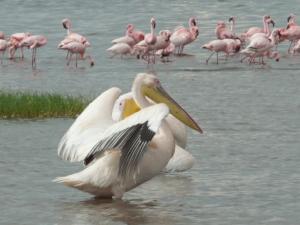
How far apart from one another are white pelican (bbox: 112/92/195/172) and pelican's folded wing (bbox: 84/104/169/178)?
134cm

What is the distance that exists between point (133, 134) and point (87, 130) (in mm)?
886

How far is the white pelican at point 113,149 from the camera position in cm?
793

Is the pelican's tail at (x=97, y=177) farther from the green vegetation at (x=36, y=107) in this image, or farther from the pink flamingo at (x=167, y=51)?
the pink flamingo at (x=167, y=51)

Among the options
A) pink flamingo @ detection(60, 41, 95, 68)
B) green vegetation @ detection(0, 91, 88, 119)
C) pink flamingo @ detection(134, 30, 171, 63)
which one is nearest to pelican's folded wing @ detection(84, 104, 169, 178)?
green vegetation @ detection(0, 91, 88, 119)

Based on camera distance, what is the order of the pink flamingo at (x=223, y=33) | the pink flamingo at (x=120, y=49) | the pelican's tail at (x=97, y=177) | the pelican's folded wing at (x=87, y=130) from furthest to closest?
1. the pink flamingo at (x=223, y=33)
2. the pink flamingo at (x=120, y=49)
3. the pelican's folded wing at (x=87, y=130)
4. the pelican's tail at (x=97, y=177)

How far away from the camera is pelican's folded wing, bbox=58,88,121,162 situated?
333 inches

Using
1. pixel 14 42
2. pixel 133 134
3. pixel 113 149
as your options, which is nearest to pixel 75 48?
pixel 14 42

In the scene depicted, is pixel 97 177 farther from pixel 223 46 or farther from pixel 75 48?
pixel 223 46

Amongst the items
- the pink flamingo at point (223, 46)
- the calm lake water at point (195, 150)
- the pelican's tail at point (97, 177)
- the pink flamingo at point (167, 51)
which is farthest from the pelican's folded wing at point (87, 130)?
the pink flamingo at point (167, 51)

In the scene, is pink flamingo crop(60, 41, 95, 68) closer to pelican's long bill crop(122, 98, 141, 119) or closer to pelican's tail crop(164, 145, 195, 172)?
pelican's long bill crop(122, 98, 141, 119)

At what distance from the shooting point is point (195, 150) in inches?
432

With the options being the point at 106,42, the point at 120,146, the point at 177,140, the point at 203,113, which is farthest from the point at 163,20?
the point at 120,146

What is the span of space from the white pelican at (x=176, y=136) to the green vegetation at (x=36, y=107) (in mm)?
2702

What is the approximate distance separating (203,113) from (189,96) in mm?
2125
